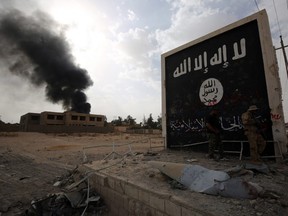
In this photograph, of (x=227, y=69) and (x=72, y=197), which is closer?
(x=72, y=197)

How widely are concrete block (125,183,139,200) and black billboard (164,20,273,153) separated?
4.28 m

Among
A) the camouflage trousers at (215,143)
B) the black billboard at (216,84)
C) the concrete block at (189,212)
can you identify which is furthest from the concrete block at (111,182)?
the black billboard at (216,84)

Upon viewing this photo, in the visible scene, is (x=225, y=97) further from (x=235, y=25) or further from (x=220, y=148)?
(x=235, y=25)

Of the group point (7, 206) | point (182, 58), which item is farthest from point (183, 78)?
point (7, 206)

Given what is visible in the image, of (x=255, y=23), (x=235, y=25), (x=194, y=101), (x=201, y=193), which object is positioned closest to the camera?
(x=201, y=193)

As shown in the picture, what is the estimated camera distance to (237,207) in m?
2.73

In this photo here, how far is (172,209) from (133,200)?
119cm

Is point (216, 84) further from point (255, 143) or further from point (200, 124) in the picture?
point (255, 143)

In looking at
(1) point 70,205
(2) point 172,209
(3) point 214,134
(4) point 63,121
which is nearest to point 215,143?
(3) point 214,134

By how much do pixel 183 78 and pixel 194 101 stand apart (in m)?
1.26

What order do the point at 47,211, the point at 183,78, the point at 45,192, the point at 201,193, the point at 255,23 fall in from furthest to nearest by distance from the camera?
the point at 183,78 < the point at 255,23 < the point at 45,192 < the point at 47,211 < the point at 201,193

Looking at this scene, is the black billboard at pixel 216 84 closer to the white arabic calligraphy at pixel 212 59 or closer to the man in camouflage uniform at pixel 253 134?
the white arabic calligraphy at pixel 212 59

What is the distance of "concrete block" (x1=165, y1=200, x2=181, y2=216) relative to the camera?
3061 mm

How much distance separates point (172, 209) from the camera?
316cm
